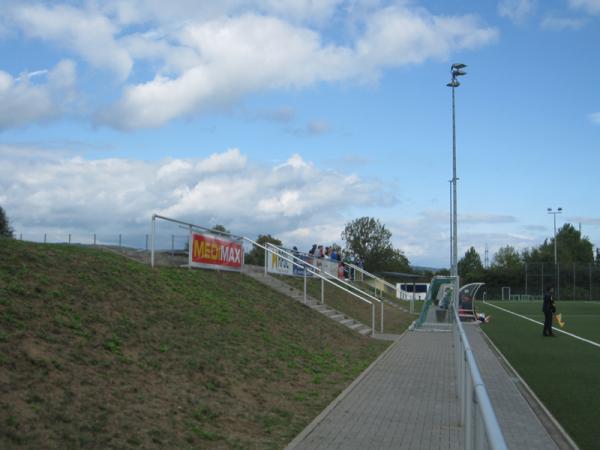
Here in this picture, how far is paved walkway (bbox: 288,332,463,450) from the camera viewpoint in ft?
25.5

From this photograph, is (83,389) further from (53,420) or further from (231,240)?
(231,240)

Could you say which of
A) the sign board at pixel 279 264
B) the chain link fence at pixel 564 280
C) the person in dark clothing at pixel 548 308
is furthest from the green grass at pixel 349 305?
the chain link fence at pixel 564 280

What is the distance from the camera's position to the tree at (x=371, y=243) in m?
92.9

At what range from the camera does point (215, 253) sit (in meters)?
20.0

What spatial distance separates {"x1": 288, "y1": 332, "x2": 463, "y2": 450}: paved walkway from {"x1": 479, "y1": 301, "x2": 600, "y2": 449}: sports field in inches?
59.6

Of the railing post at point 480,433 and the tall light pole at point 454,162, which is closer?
the railing post at point 480,433

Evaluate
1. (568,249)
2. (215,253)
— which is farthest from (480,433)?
(568,249)

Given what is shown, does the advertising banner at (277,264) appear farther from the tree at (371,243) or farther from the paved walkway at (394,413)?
the tree at (371,243)

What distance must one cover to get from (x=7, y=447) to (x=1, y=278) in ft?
15.2

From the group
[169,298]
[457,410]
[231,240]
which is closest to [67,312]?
[169,298]

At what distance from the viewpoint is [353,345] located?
1889cm

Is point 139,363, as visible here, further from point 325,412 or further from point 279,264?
point 279,264

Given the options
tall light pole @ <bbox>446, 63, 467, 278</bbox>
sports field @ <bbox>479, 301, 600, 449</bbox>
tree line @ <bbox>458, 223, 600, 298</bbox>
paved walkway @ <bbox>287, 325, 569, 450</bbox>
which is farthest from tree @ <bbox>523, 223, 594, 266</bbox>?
paved walkway @ <bbox>287, 325, 569, 450</bbox>

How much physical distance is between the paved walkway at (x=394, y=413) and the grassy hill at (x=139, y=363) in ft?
1.31
